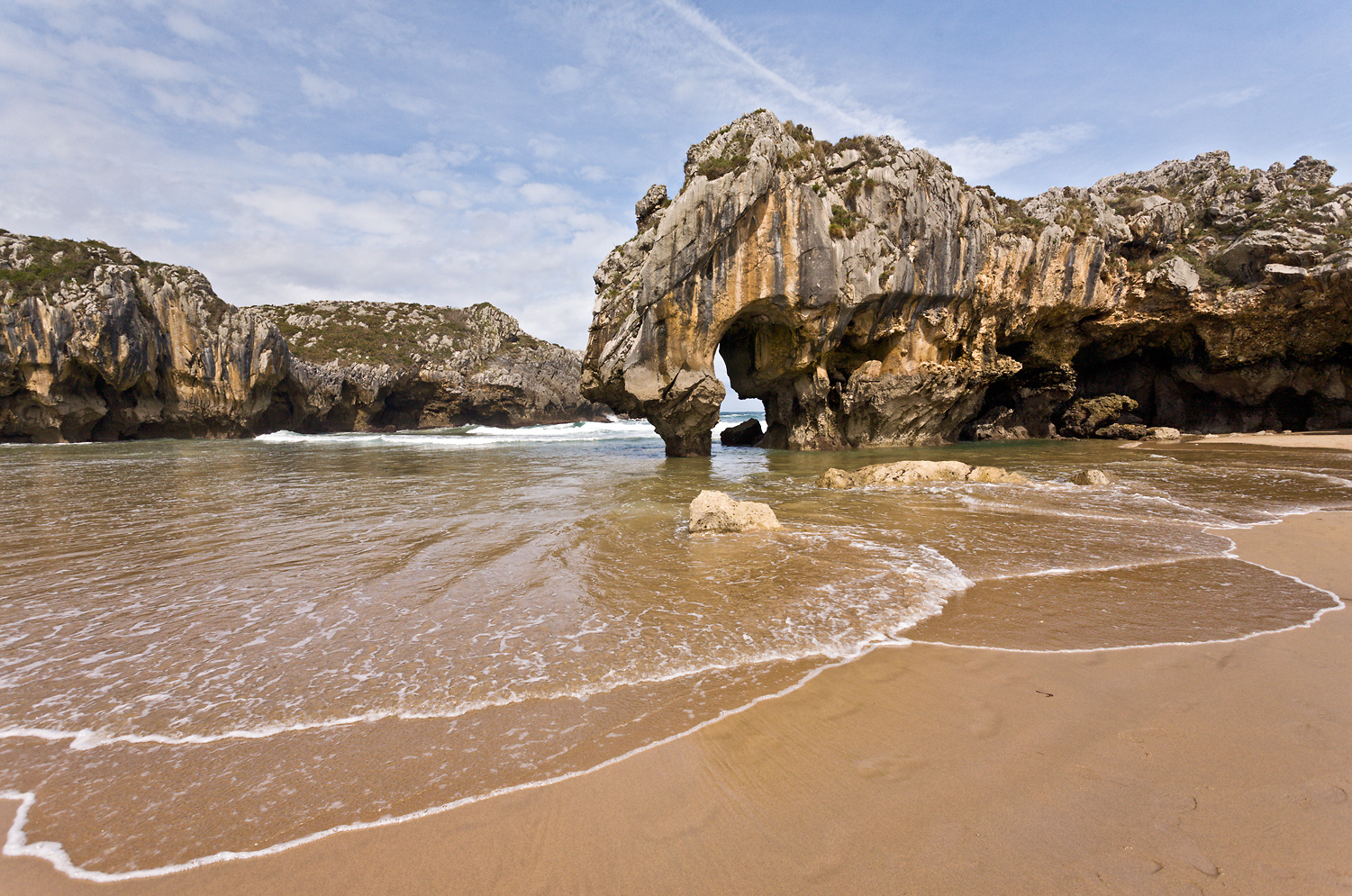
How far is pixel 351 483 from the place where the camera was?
1328 cm

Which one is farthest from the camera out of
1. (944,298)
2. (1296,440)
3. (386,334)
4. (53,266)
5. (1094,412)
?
(386,334)

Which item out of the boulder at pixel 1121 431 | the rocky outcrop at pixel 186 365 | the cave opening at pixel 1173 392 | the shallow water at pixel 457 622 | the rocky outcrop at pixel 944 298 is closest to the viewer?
the shallow water at pixel 457 622

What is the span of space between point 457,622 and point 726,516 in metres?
4.09

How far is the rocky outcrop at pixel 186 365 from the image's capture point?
31.6 m

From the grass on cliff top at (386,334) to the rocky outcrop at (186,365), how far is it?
22 centimetres

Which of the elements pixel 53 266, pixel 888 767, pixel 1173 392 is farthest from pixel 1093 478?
pixel 53 266

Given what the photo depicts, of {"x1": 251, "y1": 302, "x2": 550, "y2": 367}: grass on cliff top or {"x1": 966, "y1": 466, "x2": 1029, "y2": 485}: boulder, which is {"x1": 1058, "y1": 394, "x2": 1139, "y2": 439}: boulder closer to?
{"x1": 966, "y1": 466, "x2": 1029, "y2": 485}: boulder

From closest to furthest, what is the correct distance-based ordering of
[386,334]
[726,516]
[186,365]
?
[726,516], [186,365], [386,334]

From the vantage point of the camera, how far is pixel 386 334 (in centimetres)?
5453

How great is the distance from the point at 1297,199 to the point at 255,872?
3913 centimetres

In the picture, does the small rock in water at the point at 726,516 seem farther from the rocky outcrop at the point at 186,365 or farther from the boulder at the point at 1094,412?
the rocky outcrop at the point at 186,365

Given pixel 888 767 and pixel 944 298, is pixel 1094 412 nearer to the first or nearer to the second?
pixel 944 298

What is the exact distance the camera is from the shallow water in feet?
8.58

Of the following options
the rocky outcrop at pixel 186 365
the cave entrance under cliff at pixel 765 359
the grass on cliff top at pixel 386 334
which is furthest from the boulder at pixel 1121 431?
the grass on cliff top at pixel 386 334
